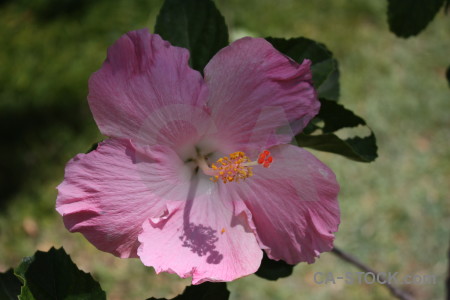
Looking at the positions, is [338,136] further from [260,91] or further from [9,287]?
[9,287]

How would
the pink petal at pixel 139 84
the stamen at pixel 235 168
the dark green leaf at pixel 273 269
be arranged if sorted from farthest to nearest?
1. the dark green leaf at pixel 273 269
2. the stamen at pixel 235 168
3. the pink petal at pixel 139 84

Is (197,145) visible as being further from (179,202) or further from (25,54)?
(25,54)

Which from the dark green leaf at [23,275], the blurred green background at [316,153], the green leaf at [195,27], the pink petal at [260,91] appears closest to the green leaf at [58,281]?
the dark green leaf at [23,275]

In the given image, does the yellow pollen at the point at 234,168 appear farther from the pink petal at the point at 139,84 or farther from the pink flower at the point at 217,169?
the pink petal at the point at 139,84

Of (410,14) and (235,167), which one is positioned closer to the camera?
(235,167)

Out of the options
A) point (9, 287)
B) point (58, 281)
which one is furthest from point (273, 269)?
point (9, 287)

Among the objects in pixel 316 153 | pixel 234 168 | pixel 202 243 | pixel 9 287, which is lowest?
pixel 316 153

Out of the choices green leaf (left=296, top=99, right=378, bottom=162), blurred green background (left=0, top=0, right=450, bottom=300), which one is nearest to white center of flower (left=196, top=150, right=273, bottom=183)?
green leaf (left=296, top=99, right=378, bottom=162)
